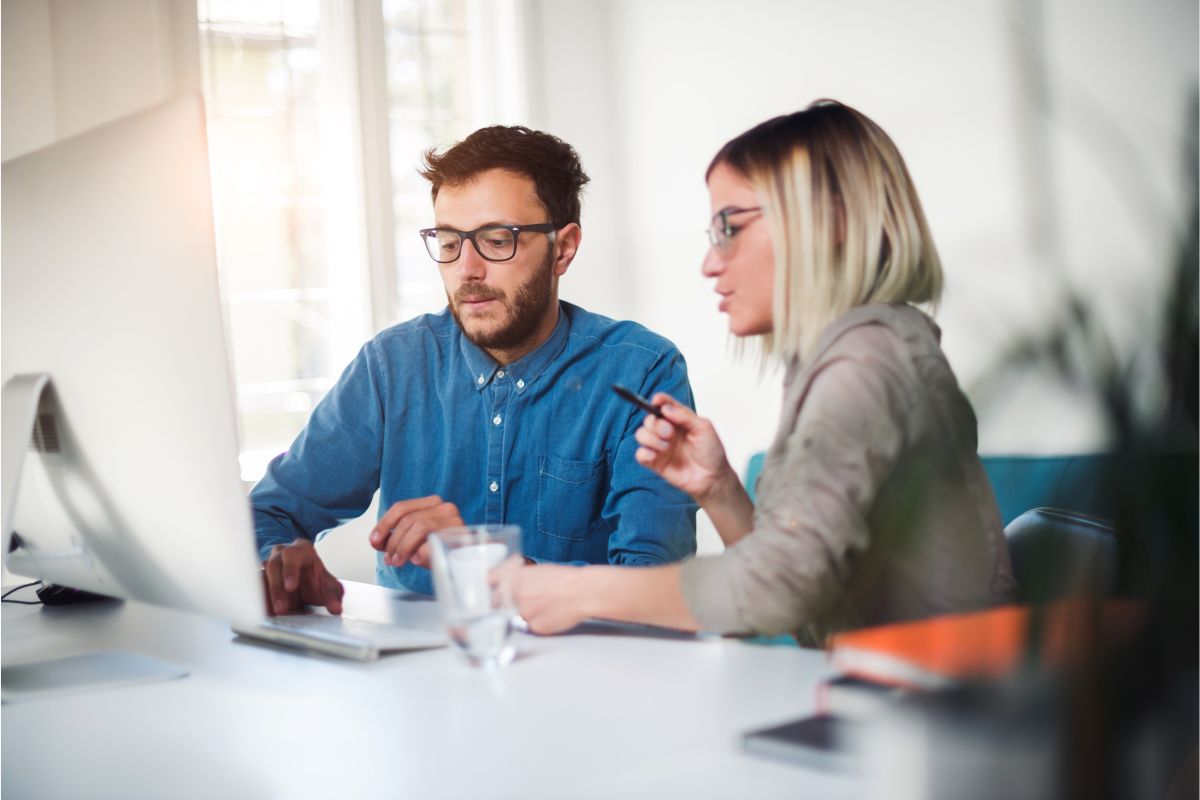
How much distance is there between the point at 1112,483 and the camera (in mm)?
293

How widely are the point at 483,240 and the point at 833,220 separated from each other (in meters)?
0.81

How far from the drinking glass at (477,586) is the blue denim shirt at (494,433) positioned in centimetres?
73

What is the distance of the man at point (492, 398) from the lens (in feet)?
5.41

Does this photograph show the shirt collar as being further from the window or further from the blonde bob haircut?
the window

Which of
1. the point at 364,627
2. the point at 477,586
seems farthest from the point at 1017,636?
the point at 364,627

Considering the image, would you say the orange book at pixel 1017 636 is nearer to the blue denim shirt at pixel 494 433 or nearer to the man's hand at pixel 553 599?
the man's hand at pixel 553 599

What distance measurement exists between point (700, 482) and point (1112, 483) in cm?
87

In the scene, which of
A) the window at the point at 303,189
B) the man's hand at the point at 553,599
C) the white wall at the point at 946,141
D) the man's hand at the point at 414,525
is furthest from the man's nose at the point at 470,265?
the window at the point at 303,189

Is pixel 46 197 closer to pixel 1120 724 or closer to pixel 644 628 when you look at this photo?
pixel 644 628

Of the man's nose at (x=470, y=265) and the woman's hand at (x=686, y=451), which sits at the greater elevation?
the man's nose at (x=470, y=265)

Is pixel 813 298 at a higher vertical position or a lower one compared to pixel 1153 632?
higher

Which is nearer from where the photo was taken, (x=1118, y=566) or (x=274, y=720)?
(x=1118, y=566)

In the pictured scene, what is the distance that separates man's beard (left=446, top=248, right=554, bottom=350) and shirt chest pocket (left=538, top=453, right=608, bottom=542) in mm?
206

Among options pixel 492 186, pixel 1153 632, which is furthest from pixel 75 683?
pixel 492 186
